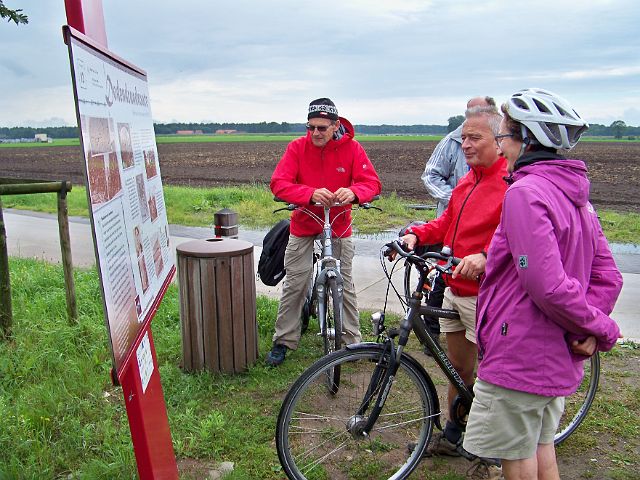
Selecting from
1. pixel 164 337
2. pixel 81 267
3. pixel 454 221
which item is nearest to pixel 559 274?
pixel 454 221

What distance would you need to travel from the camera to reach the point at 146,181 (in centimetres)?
247

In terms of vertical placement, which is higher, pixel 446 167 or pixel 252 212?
pixel 446 167

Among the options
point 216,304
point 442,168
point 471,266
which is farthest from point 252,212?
point 471,266

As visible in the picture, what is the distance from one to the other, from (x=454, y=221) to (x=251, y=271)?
66.7 inches

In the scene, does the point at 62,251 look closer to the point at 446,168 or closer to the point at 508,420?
the point at 446,168

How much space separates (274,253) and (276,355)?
0.88m

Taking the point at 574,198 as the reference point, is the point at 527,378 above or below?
below

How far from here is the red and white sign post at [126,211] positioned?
1704mm

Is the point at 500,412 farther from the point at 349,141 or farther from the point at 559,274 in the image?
the point at 349,141

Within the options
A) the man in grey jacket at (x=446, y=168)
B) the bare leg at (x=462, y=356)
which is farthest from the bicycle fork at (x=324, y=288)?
the man in grey jacket at (x=446, y=168)

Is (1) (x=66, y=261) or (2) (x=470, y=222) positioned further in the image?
(1) (x=66, y=261)

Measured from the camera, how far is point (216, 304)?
421 cm

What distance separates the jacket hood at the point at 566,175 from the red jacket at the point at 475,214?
91 cm

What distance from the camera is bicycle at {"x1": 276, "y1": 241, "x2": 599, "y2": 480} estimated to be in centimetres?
293
